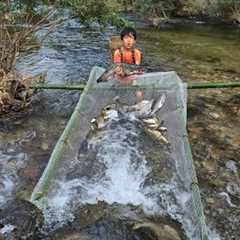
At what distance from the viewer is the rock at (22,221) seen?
588 centimetres

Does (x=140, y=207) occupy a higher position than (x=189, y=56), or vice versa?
(x=140, y=207)

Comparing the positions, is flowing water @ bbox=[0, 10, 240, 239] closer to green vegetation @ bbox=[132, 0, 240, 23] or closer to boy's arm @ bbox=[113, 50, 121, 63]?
boy's arm @ bbox=[113, 50, 121, 63]

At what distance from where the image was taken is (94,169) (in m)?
7.10

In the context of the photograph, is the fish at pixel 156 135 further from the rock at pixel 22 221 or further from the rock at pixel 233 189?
the rock at pixel 22 221

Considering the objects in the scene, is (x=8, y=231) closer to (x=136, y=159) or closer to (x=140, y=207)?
(x=140, y=207)

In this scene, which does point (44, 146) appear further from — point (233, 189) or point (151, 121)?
point (233, 189)

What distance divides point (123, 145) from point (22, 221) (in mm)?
2432

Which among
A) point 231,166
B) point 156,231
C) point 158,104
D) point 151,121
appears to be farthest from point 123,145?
point 156,231

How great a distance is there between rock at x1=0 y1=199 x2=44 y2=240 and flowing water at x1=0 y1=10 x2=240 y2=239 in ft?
0.71

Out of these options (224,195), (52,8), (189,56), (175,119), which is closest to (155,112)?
(175,119)

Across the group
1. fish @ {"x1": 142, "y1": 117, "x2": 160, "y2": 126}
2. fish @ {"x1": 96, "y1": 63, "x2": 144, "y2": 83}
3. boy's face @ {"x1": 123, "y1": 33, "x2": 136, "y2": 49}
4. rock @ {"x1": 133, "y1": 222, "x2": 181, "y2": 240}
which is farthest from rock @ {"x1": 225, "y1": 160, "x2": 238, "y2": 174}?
boy's face @ {"x1": 123, "y1": 33, "x2": 136, "y2": 49}

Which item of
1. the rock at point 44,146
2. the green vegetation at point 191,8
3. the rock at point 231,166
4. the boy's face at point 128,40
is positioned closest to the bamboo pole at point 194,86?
the boy's face at point 128,40

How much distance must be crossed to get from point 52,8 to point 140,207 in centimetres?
676

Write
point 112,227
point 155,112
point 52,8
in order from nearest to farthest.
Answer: point 112,227 < point 155,112 < point 52,8
